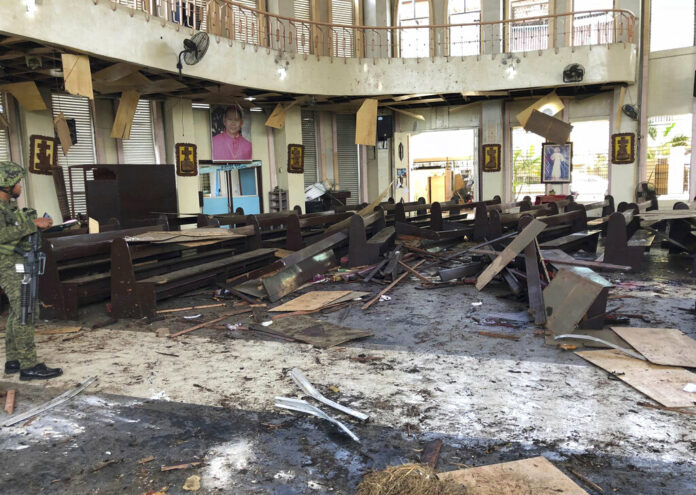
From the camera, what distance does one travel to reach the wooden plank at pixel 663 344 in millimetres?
4043

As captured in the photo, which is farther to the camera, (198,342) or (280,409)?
(198,342)

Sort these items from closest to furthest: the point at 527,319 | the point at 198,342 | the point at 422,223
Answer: the point at 198,342 < the point at 527,319 < the point at 422,223

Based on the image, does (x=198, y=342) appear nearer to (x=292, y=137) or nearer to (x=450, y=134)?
(x=292, y=137)

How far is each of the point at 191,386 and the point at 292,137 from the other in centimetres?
1257

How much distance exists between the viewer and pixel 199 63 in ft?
37.2

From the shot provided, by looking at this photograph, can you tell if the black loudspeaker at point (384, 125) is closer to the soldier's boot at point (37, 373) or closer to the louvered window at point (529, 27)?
the louvered window at point (529, 27)

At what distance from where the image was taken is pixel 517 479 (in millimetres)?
2605

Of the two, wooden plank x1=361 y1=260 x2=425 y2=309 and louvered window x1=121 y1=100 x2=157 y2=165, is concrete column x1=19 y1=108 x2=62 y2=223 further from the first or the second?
Result: wooden plank x1=361 y1=260 x2=425 y2=309

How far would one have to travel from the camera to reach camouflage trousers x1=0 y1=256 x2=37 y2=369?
414cm

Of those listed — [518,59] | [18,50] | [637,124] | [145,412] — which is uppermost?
[518,59]

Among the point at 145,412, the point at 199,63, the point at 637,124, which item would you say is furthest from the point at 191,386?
the point at 637,124

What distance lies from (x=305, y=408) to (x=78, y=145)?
11146 mm

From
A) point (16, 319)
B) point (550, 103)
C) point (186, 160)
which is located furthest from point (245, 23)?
point (16, 319)

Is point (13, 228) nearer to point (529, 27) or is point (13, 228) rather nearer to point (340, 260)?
point (340, 260)
